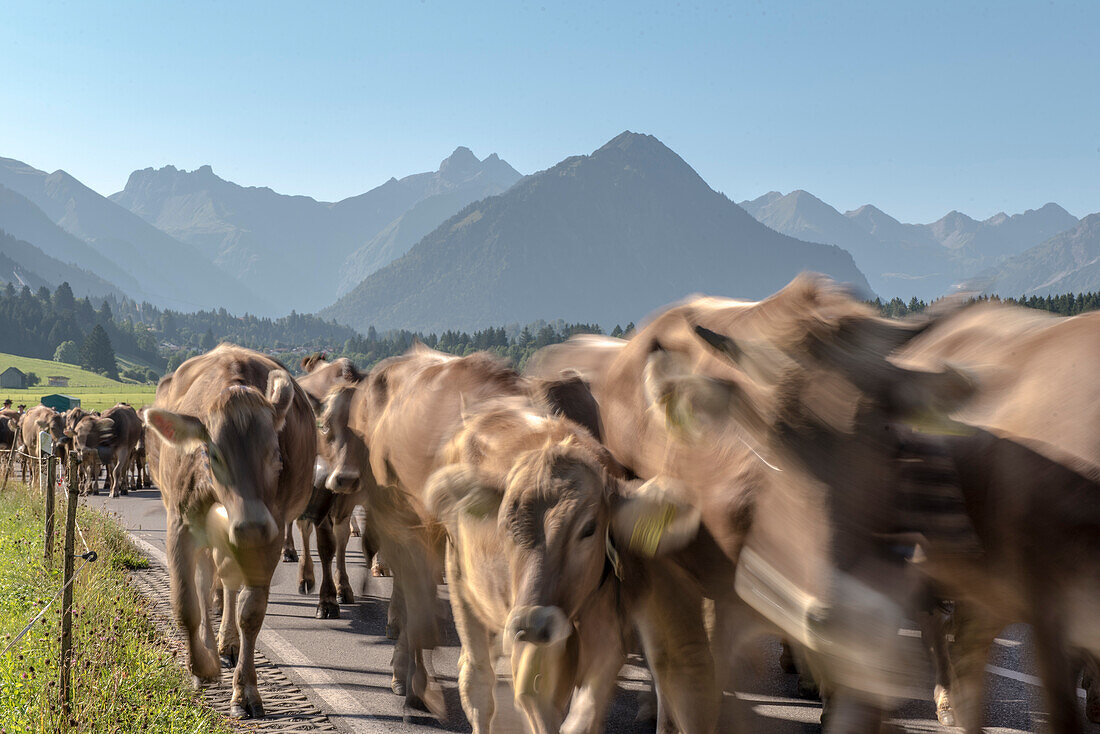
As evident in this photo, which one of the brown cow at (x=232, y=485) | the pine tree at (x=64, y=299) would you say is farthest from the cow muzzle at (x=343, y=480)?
the pine tree at (x=64, y=299)

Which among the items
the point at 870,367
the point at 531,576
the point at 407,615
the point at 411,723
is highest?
the point at 870,367

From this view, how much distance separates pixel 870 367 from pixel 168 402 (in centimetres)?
630

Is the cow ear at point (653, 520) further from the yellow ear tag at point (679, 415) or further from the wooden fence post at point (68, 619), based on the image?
the wooden fence post at point (68, 619)

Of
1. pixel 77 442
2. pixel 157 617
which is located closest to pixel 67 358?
pixel 77 442

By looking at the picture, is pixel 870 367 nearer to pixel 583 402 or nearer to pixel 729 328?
pixel 729 328

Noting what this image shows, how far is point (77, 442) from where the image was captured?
2208cm

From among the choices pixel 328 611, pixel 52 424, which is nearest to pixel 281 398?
pixel 328 611

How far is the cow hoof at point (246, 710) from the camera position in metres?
5.97

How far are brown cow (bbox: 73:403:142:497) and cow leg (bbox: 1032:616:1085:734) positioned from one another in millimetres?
22915

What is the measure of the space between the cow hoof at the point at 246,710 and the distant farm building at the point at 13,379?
5075 inches

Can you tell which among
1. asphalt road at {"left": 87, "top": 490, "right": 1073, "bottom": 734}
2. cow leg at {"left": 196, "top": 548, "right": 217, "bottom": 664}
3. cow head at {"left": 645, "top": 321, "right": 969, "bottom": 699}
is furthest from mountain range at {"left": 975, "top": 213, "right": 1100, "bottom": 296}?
cow leg at {"left": 196, "top": 548, "right": 217, "bottom": 664}

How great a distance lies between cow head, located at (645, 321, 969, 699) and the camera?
2752mm

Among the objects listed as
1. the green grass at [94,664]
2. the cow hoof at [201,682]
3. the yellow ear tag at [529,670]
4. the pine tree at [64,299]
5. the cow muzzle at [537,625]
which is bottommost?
the cow hoof at [201,682]

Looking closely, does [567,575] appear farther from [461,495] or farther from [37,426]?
[37,426]
